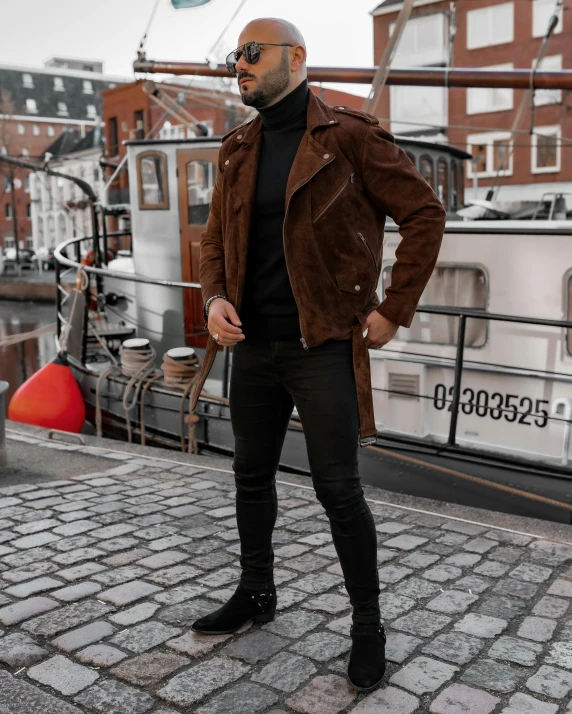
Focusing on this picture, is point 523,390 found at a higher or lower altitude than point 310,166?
lower

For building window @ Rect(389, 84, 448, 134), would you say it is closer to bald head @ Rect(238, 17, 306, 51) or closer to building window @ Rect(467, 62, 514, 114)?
building window @ Rect(467, 62, 514, 114)

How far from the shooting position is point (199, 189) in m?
9.88

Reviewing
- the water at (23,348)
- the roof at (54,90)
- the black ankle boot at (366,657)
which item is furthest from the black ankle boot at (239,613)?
the roof at (54,90)

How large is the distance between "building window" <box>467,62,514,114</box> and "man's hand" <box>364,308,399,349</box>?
3286cm

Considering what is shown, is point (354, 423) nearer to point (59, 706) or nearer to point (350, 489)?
point (350, 489)

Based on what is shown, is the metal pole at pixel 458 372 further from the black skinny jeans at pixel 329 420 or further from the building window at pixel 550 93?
the building window at pixel 550 93

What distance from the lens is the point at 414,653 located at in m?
3.13

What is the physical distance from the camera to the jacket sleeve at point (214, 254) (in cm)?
312

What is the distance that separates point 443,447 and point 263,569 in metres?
2.86

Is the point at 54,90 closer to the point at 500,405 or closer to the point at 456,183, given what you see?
the point at 456,183

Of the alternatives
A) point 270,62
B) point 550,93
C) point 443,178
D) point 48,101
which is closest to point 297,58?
point 270,62

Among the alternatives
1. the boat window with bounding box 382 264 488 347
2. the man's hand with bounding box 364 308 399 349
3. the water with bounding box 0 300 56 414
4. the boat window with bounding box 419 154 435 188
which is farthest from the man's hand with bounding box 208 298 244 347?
the water with bounding box 0 300 56 414

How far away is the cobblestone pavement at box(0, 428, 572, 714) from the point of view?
282 centimetres

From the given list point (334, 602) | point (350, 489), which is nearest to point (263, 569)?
point (334, 602)
